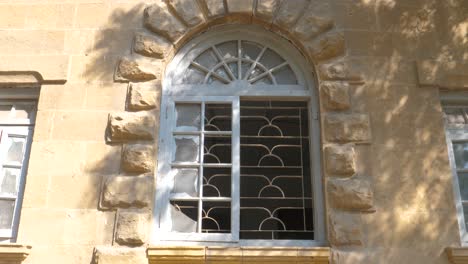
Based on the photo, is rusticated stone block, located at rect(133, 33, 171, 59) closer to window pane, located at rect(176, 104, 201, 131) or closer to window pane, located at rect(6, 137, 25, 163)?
window pane, located at rect(176, 104, 201, 131)

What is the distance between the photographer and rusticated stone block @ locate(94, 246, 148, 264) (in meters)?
5.26

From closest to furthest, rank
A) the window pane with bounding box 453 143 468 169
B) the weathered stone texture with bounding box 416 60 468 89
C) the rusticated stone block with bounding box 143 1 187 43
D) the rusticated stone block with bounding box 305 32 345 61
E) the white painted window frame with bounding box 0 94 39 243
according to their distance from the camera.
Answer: the white painted window frame with bounding box 0 94 39 243
the window pane with bounding box 453 143 468 169
the weathered stone texture with bounding box 416 60 468 89
the rusticated stone block with bounding box 305 32 345 61
the rusticated stone block with bounding box 143 1 187 43

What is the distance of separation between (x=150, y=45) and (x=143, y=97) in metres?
0.63

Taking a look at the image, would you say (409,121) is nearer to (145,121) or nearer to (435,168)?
(435,168)

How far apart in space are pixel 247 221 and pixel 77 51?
261cm

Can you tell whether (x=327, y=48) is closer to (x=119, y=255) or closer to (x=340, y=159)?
(x=340, y=159)

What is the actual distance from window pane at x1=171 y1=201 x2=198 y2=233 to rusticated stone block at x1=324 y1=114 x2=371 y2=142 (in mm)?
1526

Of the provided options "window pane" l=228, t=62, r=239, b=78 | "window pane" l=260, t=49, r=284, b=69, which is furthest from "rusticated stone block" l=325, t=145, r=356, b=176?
"window pane" l=228, t=62, r=239, b=78

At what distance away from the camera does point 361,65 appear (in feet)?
20.1

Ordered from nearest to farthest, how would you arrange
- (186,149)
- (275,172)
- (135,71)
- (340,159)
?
(340,159), (275,172), (186,149), (135,71)

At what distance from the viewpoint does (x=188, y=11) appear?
6.40 m

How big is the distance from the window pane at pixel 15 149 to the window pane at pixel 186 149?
1.62 m

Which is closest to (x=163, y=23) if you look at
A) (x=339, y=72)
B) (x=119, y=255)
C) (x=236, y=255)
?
(x=339, y=72)

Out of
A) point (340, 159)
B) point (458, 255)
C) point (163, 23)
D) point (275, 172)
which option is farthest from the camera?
point (163, 23)
